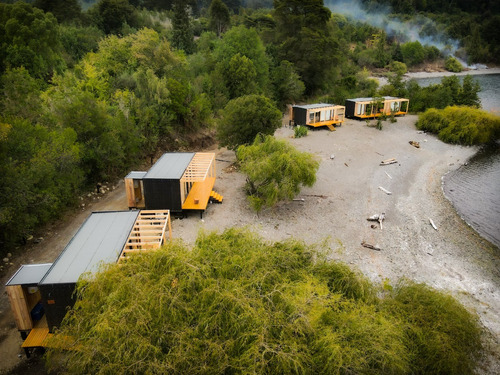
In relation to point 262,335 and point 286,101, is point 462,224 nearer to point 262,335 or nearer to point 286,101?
point 262,335

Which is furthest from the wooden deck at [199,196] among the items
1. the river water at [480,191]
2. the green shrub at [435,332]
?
the river water at [480,191]

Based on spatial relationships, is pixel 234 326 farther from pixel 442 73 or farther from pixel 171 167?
pixel 442 73

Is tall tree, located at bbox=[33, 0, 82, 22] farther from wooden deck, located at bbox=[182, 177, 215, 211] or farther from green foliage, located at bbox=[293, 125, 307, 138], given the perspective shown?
wooden deck, located at bbox=[182, 177, 215, 211]

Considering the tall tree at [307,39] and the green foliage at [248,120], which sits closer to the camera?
the green foliage at [248,120]

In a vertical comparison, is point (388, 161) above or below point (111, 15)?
below

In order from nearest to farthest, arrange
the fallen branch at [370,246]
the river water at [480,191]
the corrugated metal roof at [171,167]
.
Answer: the fallen branch at [370,246], the corrugated metal roof at [171,167], the river water at [480,191]

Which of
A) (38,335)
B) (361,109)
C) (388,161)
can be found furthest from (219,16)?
(38,335)

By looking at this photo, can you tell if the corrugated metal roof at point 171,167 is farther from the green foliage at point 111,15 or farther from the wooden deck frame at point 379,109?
the green foliage at point 111,15
